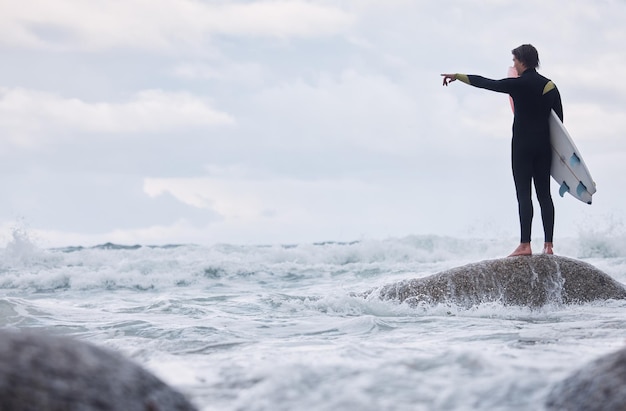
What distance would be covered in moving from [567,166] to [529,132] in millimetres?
669

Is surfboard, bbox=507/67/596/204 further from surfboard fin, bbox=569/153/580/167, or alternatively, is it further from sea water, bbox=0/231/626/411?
sea water, bbox=0/231/626/411

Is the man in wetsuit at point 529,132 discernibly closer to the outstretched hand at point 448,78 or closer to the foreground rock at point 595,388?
the outstretched hand at point 448,78

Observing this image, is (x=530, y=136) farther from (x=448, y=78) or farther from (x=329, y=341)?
(x=329, y=341)

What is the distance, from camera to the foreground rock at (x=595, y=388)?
3125 millimetres

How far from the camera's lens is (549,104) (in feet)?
26.8

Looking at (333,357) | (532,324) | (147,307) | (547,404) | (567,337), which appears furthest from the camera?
(147,307)

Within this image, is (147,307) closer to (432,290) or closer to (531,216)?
(432,290)

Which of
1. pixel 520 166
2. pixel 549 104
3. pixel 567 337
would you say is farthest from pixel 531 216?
pixel 567 337

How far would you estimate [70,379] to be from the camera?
288 centimetres

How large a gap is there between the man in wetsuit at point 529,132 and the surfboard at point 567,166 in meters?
0.12

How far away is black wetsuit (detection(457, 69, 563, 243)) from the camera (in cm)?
805

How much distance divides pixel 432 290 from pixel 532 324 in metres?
1.60

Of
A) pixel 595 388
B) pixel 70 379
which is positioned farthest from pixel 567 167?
pixel 70 379

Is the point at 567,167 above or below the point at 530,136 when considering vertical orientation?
below
